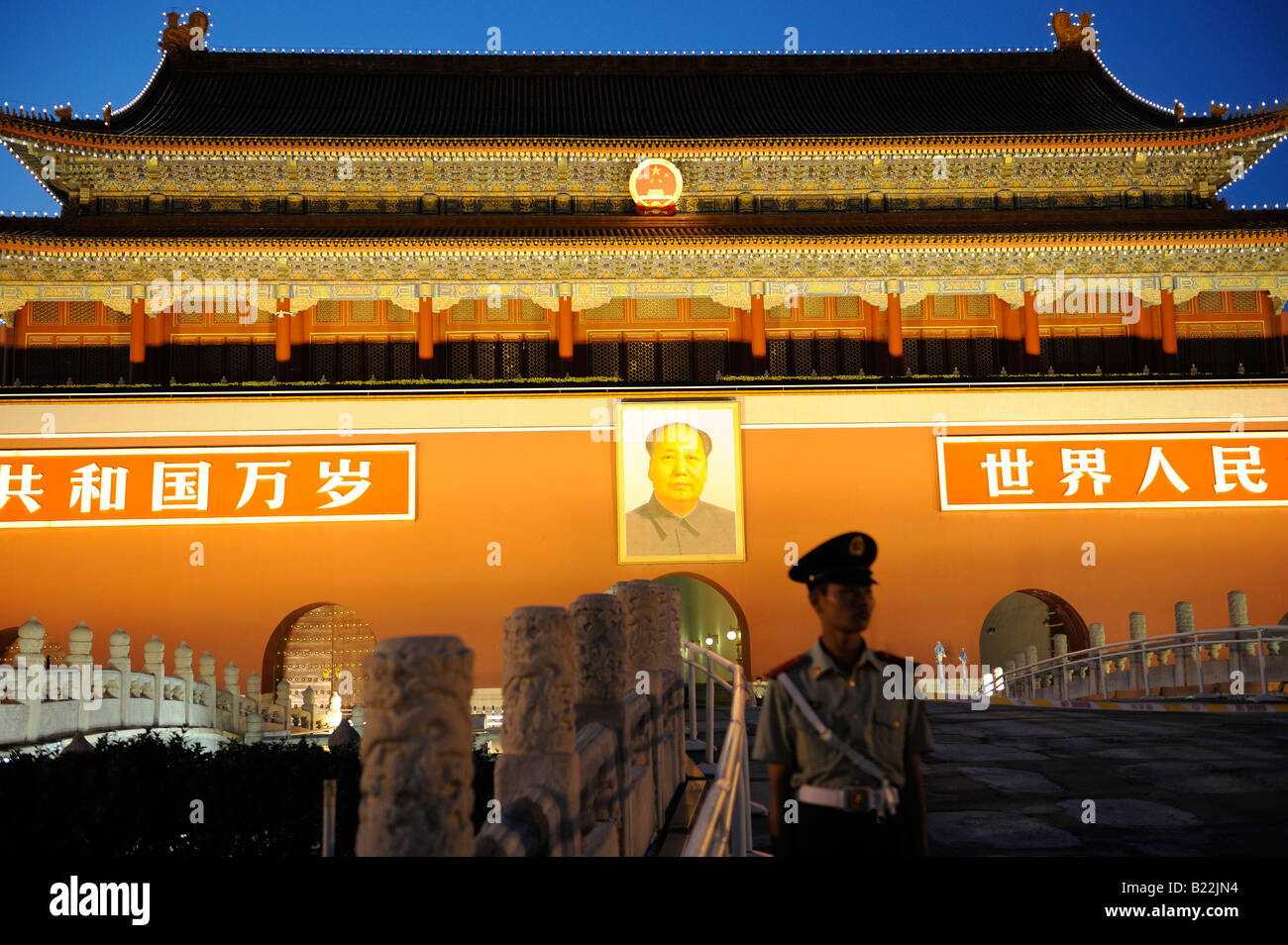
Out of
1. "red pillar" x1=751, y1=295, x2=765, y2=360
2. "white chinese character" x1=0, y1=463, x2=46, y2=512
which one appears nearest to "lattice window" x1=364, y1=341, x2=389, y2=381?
"white chinese character" x1=0, y1=463, x2=46, y2=512

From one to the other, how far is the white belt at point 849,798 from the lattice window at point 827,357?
16454 millimetres

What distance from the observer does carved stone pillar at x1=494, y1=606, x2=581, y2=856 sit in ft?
13.4

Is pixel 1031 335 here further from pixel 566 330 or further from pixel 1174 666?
pixel 566 330

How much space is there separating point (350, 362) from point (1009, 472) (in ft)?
33.7

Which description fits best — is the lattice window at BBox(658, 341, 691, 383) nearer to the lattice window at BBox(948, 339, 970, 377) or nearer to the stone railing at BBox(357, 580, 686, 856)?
the lattice window at BBox(948, 339, 970, 377)

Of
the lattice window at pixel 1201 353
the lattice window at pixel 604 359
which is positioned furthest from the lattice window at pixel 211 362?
the lattice window at pixel 1201 353

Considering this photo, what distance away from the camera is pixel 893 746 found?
11.7ft

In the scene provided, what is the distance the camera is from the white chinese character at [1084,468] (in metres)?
17.6

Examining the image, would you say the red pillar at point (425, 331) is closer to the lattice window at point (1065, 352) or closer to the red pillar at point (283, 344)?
the red pillar at point (283, 344)

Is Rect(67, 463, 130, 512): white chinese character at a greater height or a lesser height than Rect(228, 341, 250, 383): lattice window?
lesser

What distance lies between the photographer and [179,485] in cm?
1702

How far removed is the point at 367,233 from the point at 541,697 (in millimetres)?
15383

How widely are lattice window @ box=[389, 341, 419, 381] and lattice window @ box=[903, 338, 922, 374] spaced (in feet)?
26.0
